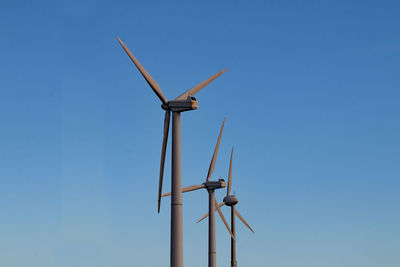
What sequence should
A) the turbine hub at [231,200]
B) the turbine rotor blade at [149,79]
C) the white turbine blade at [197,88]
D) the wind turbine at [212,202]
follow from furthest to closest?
the turbine hub at [231,200], the wind turbine at [212,202], the white turbine blade at [197,88], the turbine rotor blade at [149,79]

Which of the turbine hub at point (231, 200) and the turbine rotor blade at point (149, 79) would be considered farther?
the turbine hub at point (231, 200)

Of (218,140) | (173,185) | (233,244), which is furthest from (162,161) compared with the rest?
(233,244)

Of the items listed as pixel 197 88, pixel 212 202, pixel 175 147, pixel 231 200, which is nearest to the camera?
pixel 175 147

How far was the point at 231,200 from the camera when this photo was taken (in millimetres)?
121750

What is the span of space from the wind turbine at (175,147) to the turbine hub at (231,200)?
55.8 m

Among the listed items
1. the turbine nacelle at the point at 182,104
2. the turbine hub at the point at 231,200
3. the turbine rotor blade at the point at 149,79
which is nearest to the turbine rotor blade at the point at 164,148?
the turbine nacelle at the point at 182,104

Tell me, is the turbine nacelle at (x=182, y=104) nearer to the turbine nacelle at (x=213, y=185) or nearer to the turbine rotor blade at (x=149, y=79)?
the turbine rotor blade at (x=149, y=79)

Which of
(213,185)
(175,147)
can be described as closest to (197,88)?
(175,147)

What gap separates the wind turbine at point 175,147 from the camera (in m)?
60.4

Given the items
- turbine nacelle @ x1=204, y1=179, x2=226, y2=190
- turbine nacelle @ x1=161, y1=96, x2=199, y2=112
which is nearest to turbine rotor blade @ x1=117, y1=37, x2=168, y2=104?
turbine nacelle @ x1=161, y1=96, x2=199, y2=112

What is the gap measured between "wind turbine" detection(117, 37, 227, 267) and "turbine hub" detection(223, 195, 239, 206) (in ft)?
183

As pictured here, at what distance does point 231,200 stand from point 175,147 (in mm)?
61394

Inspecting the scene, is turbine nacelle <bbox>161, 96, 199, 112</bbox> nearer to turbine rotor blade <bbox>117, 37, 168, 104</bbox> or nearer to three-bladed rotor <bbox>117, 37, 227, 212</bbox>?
three-bladed rotor <bbox>117, 37, 227, 212</bbox>

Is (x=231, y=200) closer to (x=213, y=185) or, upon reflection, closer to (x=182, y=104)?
(x=213, y=185)
